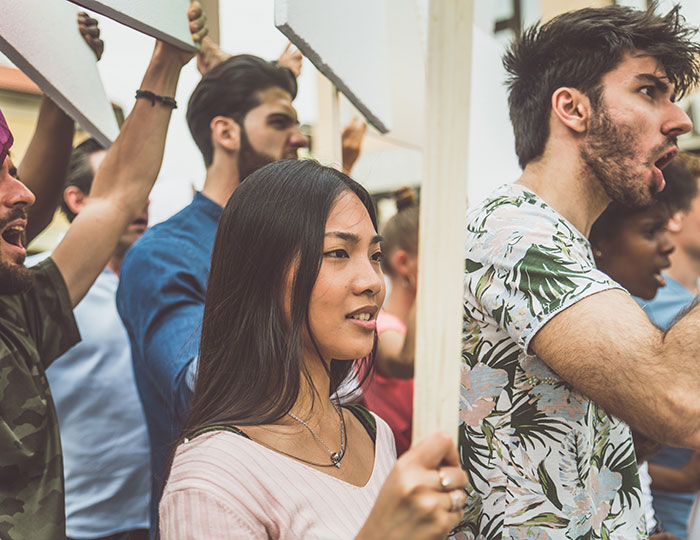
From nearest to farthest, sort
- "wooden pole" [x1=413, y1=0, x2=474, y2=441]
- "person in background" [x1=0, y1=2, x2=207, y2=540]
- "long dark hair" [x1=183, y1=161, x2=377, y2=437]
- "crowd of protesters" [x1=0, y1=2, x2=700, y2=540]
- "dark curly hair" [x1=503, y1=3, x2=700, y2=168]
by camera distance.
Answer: "wooden pole" [x1=413, y1=0, x2=474, y2=441]
"crowd of protesters" [x1=0, y1=2, x2=700, y2=540]
"long dark hair" [x1=183, y1=161, x2=377, y2=437]
"person in background" [x1=0, y1=2, x2=207, y2=540]
"dark curly hair" [x1=503, y1=3, x2=700, y2=168]

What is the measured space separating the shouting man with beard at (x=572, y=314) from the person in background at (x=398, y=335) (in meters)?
0.98

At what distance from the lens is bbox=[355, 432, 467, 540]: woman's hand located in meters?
0.86

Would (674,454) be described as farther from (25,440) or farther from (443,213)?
(443,213)

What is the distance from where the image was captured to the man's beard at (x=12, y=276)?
1611 millimetres

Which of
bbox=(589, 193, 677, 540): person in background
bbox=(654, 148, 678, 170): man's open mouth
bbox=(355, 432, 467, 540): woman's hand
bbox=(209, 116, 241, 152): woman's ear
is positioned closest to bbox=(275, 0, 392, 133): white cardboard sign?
bbox=(209, 116, 241, 152): woman's ear

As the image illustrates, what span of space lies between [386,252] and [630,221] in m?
1.26

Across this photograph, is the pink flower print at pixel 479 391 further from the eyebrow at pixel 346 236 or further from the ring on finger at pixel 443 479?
the ring on finger at pixel 443 479

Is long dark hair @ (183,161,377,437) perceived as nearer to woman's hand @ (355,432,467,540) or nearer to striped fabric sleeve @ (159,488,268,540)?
striped fabric sleeve @ (159,488,268,540)

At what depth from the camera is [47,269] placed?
190 cm

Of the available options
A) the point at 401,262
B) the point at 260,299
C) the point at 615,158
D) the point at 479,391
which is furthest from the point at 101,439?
the point at 615,158

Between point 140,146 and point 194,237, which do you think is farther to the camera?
point 194,237

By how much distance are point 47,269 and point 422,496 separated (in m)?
1.33

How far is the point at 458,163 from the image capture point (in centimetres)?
82

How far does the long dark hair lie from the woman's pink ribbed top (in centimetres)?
9
